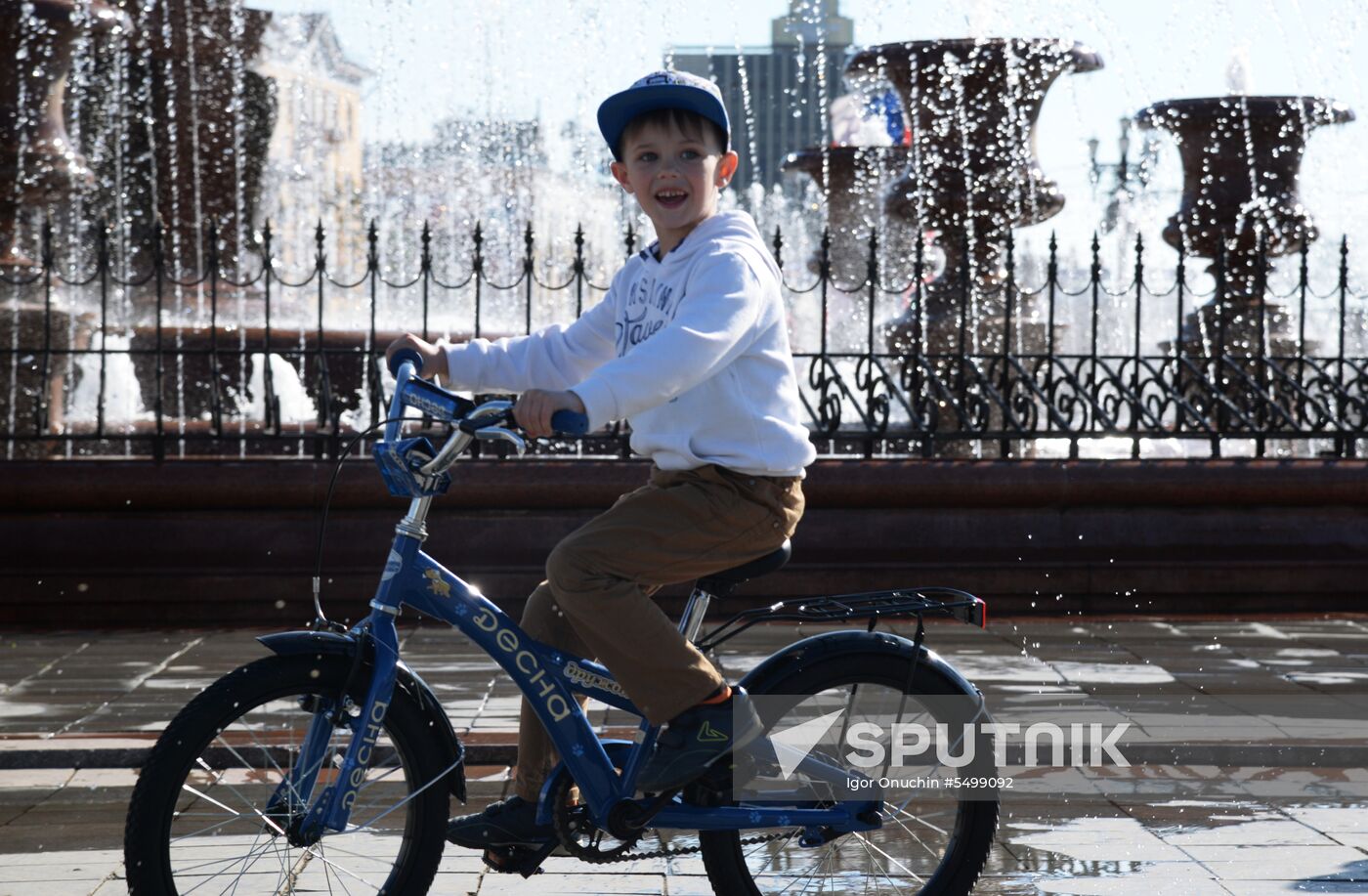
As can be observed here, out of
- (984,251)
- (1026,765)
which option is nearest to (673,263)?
(1026,765)

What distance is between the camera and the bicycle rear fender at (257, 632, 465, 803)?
3.32 meters

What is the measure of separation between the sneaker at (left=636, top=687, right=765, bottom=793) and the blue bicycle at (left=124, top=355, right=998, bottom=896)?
0.14ft

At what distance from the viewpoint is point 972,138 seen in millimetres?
12367

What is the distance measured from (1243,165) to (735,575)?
1134 cm

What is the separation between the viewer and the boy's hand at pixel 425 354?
3611 millimetres

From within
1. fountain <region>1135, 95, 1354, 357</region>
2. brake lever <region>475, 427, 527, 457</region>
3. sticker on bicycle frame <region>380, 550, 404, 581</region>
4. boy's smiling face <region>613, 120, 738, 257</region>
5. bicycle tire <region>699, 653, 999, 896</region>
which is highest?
fountain <region>1135, 95, 1354, 357</region>

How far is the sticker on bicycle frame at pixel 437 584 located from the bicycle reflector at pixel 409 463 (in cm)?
16

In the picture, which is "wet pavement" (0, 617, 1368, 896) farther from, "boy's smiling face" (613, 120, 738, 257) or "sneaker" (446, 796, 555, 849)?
"boy's smiling face" (613, 120, 738, 257)

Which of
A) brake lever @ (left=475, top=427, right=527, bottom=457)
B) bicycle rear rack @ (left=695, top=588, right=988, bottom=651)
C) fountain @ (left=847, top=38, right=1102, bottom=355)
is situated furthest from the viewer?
fountain @ (left=847, top=38, right=1102, bottom=355)

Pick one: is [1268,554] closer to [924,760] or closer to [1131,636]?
[1131,636]

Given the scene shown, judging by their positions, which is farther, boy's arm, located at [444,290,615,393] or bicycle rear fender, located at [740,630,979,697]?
boy's arm, located at [444,290,615,393]

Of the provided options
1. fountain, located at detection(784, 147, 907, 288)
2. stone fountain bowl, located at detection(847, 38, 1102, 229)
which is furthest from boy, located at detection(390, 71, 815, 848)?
fountain, located at detection(784, 147, 907, 288)

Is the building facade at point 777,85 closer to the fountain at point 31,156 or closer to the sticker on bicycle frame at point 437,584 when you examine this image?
the fountain at point 31,156

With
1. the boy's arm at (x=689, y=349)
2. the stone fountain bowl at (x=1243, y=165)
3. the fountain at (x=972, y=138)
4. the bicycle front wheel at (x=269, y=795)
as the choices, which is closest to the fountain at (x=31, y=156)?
the fountain at (x=972, y=138)
